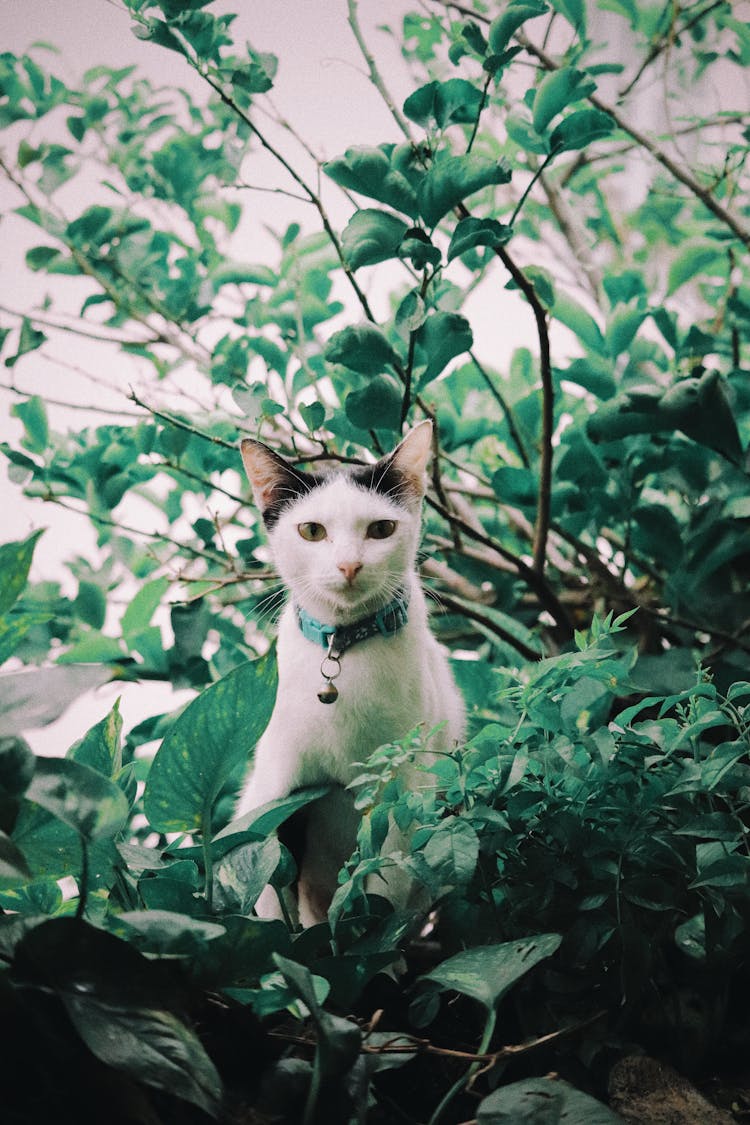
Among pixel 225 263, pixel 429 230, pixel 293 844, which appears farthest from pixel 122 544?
pixel 429 230

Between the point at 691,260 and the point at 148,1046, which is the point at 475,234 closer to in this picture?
the point at 691,260

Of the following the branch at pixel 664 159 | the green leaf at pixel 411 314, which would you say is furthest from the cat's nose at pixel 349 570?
the branch at pixel 664 159

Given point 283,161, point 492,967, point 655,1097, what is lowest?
point 655,1097

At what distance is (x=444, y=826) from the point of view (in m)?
0.65

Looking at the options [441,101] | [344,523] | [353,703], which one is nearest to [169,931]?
[353,703]

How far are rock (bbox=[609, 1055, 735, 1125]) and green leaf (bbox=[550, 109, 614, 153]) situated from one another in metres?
0.81

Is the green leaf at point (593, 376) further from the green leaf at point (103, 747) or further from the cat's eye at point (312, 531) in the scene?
the green leaf at point (103, 747)

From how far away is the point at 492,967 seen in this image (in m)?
0.60

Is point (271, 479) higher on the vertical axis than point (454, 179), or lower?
lower

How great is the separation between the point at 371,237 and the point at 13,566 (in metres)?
0.47

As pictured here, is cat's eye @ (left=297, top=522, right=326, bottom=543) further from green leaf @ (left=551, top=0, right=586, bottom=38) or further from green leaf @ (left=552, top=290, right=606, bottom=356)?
green leaf @ (left=551, top=0, right=586, bottom=38)

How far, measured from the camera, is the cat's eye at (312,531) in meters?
1.00

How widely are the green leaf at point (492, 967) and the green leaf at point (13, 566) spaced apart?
1.30 ft

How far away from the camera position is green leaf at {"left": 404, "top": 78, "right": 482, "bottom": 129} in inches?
33.2
